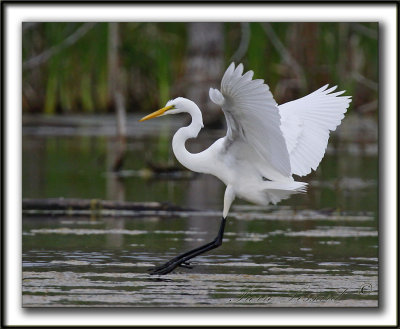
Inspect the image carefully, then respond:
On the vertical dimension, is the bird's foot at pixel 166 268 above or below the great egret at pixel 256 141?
below

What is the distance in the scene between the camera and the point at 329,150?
56.6 feet

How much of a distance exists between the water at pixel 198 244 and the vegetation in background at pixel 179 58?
1065 mm

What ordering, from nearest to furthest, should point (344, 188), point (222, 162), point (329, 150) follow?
point (222, 162) → point (344, 188) → point (329, 150)

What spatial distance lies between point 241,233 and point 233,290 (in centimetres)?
239

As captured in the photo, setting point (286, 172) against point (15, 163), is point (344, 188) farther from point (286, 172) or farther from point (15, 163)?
point (15, 163)

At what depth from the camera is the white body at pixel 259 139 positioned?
7.36 meters

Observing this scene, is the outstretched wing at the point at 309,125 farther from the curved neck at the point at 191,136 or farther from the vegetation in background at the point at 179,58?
the vegetation in background at the point at 179,58

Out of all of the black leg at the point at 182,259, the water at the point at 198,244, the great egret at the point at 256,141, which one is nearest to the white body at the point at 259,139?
the great egret at the point at 256,141

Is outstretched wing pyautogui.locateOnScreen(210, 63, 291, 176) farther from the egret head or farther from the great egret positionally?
the egret head

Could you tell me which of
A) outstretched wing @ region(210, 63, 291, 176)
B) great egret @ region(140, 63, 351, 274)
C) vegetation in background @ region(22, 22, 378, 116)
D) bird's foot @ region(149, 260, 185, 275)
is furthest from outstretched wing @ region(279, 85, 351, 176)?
vegetation in background @ region(22, 22, 378, 116)

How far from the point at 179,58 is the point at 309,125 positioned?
825 cm

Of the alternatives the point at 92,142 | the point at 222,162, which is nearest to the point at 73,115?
the point at 92,142

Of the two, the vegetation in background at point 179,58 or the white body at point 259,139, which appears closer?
the white body at point 259,139

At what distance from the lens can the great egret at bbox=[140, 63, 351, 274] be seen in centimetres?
738
